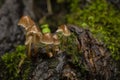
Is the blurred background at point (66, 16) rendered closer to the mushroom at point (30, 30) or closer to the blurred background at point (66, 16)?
the blurred background at point (66, 16)

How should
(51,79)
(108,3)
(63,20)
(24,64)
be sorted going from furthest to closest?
(63,20)
(108,3)
(24,64)
(51,79)

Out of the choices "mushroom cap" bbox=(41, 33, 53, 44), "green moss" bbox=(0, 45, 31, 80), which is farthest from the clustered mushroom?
"green moss" bbox=(0, 45, 31, 80)

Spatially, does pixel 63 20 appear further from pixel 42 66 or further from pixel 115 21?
pixel 42 66

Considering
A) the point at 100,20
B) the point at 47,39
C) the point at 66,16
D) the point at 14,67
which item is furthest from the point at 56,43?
the point at 66,16

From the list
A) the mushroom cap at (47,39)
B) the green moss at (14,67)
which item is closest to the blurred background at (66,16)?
the green moss at (14,67)

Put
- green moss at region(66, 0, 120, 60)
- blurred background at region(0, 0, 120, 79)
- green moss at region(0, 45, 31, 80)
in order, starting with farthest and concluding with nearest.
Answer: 1. blurred background at region(0, 0, 120, 79)
2. green moss at region(66, 0, 120, 60)
3. green moss at region(0, 45, 31, 80)

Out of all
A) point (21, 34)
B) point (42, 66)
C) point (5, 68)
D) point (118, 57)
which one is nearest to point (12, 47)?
point (21, 34)

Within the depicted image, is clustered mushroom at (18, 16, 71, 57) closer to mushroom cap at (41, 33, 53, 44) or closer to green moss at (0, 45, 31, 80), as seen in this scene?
mushroom cap at (41, 33, 53, 44)

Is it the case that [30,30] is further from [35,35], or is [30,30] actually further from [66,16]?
[66,16]
